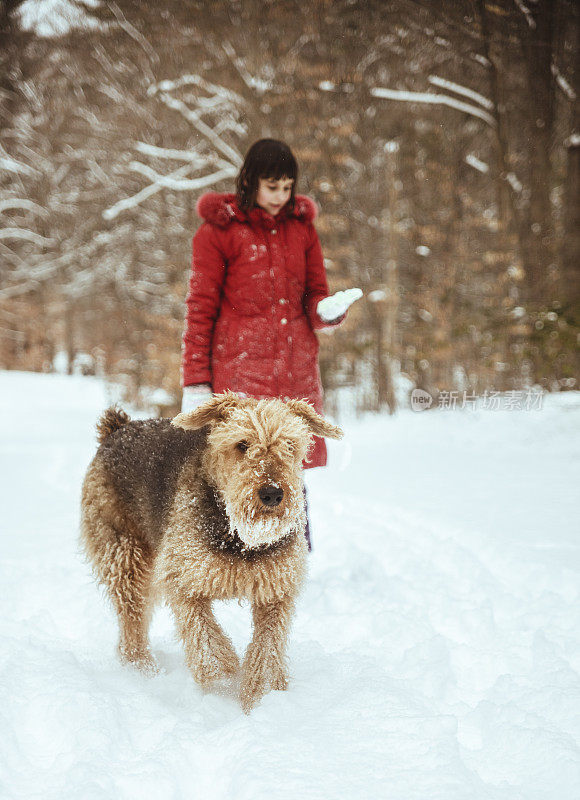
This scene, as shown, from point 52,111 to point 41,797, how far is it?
44.1 feet

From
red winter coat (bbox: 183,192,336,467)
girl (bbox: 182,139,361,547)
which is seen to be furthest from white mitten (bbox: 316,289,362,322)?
red winter coat (bbox: 183,192,336,467)

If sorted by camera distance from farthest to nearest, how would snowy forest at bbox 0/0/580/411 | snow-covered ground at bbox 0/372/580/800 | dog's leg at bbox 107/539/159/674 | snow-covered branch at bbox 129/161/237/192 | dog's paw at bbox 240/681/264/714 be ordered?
snow-covered branch at bbox 129/161/237/192
snowy forest at bbox 0/0/580/411
dog's leg at bbox 107/539/159/674
dog's paw at bbox 240/681/264/714
snow-covered ground at bbox 0/372/580/800

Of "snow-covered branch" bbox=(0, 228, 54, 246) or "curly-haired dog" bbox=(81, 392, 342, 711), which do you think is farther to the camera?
"snow-covered branch" bbox=(0, 228, 54, 246)

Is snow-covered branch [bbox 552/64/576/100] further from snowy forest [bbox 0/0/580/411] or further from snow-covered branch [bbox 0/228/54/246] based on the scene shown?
snow-covered branch [bbox 0/228/54/246]

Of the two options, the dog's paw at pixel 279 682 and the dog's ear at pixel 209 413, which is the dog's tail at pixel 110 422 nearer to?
the dog's ear at pixel 209 413

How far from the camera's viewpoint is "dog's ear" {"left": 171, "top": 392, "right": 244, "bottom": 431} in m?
2.16

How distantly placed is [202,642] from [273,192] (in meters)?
2.09

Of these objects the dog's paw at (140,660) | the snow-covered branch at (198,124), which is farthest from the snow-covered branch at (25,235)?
the dog's paw at (140,660)

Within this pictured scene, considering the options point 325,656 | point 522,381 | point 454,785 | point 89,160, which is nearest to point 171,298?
point 89,160

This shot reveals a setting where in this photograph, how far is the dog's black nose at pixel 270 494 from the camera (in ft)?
6.40

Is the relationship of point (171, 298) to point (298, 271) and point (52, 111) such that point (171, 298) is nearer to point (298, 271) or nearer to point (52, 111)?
point (52, 111)

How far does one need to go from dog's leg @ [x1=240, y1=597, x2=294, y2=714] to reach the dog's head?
1.22 ft

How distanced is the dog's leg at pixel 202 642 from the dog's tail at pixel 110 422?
95cm

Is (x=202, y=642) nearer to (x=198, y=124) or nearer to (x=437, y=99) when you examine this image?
(x=437, y=99)
